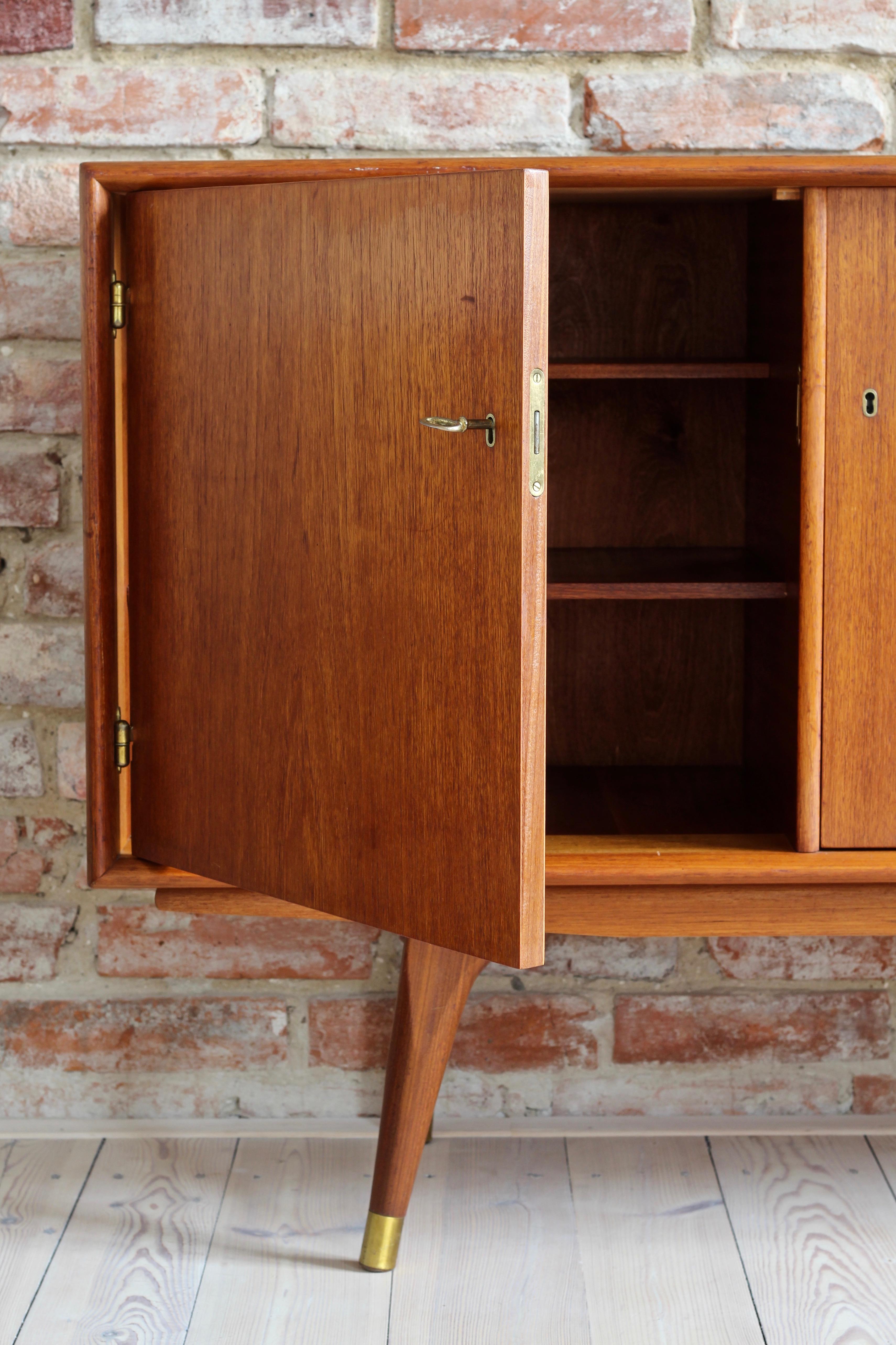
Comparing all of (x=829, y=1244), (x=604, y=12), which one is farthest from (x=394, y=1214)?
(x=604, y=12)

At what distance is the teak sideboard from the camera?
1180 millimetres

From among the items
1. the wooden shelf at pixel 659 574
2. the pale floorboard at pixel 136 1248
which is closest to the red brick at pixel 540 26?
the wooden shelf at pixel 659 574

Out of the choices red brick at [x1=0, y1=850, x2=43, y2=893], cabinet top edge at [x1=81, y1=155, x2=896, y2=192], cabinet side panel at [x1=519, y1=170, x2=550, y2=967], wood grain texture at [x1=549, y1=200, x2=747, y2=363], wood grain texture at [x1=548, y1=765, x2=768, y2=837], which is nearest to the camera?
cabinet side panel at [x1=519, y1=170, x2=550, y2=967]

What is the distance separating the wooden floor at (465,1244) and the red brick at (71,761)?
1.61ft

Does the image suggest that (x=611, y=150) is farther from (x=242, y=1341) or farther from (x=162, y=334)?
(x=242, y=1341)

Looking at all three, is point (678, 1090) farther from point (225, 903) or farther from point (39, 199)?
point (39, 199)

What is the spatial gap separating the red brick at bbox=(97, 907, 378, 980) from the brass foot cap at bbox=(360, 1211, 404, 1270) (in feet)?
1.32

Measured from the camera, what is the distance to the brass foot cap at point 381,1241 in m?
1.53

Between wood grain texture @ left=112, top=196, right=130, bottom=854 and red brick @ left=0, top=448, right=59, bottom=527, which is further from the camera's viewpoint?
red brick @ left=0, top=448, right=59, bottom=527

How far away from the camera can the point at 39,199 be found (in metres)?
1.72

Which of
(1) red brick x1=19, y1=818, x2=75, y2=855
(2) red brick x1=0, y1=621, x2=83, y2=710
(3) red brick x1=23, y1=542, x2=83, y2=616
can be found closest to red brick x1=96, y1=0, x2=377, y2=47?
Result: (3) red brick x1=23, y1=542, x2=83, y2=616

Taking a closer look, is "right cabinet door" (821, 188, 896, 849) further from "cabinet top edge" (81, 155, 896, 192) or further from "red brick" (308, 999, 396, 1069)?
"red brick" (308, 999, 396, 1069)

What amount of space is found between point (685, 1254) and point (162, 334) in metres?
1.20

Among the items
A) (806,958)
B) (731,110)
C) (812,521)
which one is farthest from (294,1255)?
(731,110)
